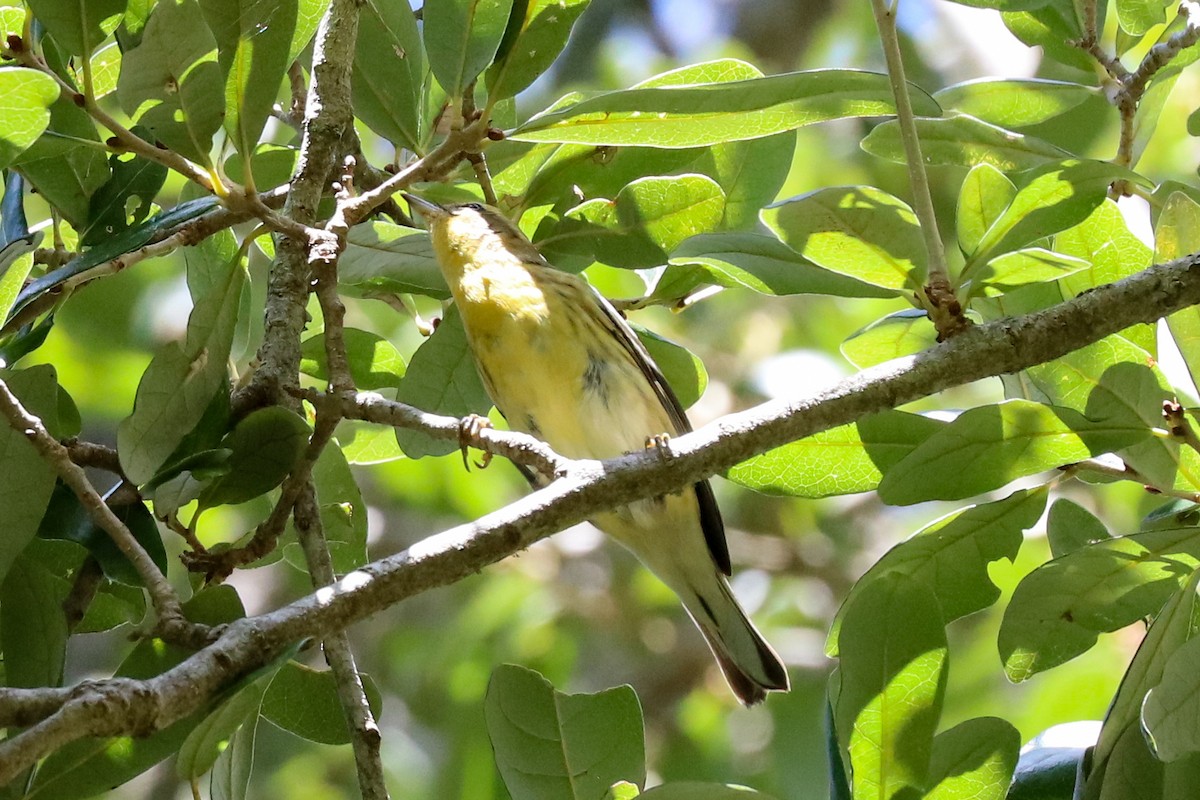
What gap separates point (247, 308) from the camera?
7.70ft

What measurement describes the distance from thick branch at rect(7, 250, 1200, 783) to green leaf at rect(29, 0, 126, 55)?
2.70 ft

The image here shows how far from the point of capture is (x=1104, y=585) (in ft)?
5.81

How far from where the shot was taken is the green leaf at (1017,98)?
2305 mm

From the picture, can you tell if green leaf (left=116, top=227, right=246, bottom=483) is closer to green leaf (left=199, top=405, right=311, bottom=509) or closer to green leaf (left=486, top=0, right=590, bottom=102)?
green leaf (left=199, top=405, right=311, bottom=509)

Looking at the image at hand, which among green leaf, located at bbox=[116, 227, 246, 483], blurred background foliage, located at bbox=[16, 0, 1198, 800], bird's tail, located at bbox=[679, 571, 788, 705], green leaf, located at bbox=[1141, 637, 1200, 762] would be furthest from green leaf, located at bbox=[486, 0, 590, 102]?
blurred background foliage, located at bbox=[16, 0, 1198, 800]

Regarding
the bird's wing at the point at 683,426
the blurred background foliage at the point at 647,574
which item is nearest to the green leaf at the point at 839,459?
the bird's wing at the point at 683,426

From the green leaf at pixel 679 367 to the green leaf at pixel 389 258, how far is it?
50cm

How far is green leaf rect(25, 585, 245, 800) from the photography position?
4.83 feet

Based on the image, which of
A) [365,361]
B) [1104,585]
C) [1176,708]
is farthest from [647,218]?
[1176,708]

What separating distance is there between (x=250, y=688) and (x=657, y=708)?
15.7ft

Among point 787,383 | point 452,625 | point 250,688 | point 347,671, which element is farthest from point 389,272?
point 452,625

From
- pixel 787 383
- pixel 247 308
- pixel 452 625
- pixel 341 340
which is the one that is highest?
pixel 247 308

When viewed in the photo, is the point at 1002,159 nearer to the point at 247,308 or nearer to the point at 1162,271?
the point at 1162,271

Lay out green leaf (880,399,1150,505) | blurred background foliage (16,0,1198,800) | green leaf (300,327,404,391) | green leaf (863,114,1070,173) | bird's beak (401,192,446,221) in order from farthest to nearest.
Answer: blurred background foliage (16,0,1198,800), bird's beak (401,192,446,221), green leaf (300,327,404,391), green leaf (863,114,1070,173), green leaf (880,399,1150,505)
